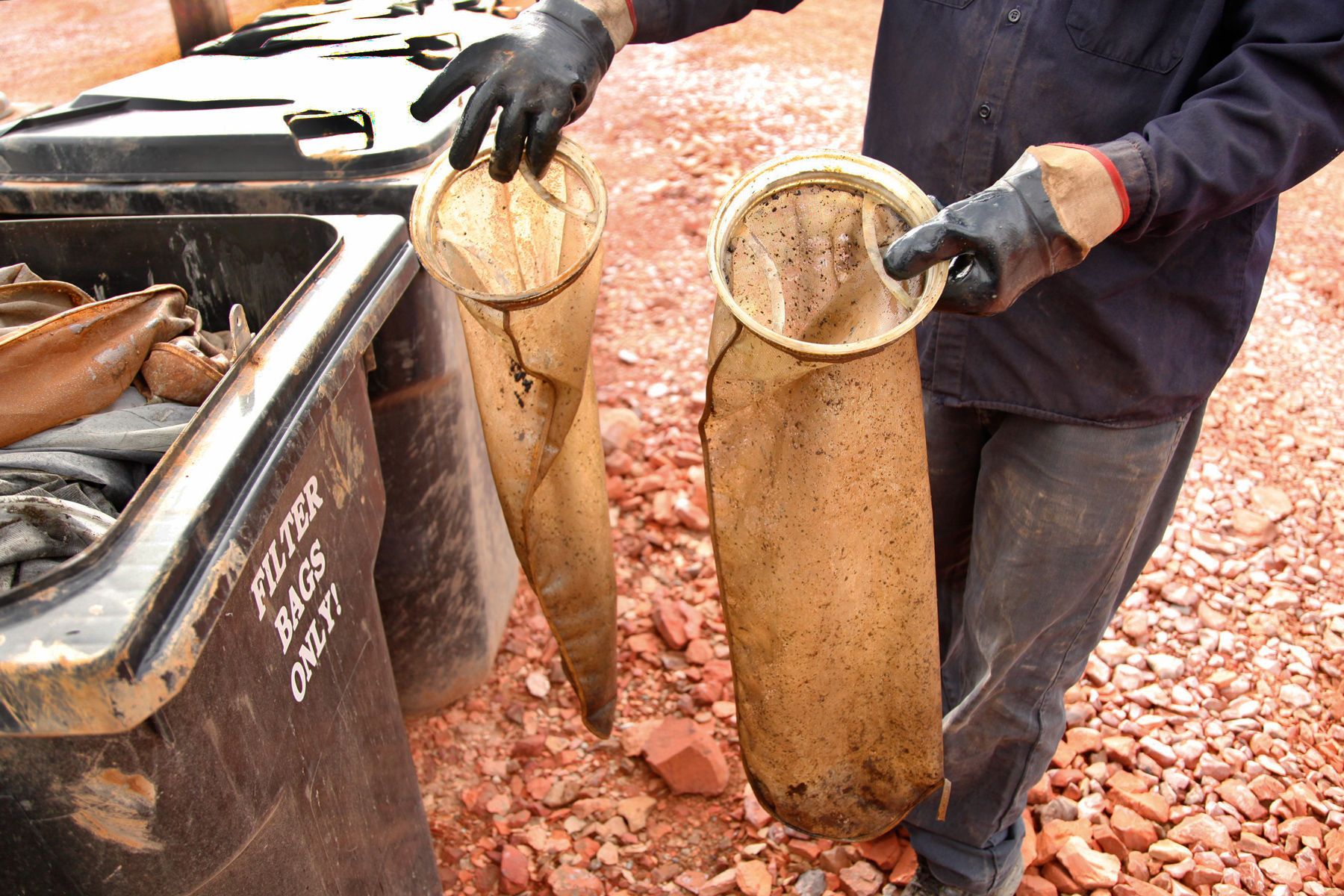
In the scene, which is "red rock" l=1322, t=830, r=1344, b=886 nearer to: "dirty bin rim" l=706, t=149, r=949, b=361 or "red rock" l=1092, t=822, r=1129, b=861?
"red rock" l=1092, t=822, r=1129, b=861

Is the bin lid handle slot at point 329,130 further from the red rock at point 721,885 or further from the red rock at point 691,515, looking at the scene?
the red rock at point 721,885

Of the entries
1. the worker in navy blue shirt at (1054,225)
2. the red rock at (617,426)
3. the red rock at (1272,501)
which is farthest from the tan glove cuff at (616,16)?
the red rock at (1272,501)

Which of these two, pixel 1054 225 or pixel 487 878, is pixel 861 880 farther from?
pixel 1054 225

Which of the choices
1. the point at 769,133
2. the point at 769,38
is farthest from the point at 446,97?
the point at 769,38

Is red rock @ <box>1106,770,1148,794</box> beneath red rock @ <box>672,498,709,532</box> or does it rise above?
beneath

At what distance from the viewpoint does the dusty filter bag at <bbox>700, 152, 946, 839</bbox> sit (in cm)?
144

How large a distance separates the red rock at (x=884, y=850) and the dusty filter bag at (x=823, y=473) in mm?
678

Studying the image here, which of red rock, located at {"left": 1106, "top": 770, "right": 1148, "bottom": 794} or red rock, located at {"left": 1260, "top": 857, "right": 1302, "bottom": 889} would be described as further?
red rock, located at {"left": 1106, "top": 770, "right": 1148, "bottom": 794}

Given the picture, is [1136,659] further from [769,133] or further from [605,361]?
[769,133]

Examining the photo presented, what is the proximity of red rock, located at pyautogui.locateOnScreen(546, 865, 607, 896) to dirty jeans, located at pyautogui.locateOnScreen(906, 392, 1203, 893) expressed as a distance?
66 centimetres

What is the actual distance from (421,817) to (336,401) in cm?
85

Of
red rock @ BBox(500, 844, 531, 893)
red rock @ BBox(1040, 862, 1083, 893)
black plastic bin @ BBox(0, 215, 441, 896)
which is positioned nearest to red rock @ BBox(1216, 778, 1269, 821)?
red rock @ BBox(1040, 862, 1083, 893)

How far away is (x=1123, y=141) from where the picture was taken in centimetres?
142

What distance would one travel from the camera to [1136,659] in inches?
115
